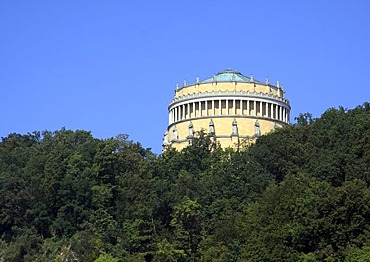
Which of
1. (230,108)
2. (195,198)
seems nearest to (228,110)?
(230,108)

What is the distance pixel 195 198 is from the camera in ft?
217

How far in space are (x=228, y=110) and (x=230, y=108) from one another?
0.36 m

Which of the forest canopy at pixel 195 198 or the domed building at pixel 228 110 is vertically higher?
the domed building at pixel 228 110

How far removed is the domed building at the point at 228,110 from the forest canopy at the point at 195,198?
710 centimetres

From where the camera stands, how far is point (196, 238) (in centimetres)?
6425

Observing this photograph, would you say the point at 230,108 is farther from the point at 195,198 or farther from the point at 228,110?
the point at 195,198

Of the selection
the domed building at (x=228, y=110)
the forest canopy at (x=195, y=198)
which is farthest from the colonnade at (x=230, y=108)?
the forest canopy at (x=195, y=198)

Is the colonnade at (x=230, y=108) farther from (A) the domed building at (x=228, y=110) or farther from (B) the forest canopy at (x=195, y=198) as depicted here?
(B) the forest canopy at (x=195, y=198)

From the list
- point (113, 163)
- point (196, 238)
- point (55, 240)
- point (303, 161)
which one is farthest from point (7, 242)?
point (303, 161)

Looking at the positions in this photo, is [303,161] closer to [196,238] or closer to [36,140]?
[196,238]

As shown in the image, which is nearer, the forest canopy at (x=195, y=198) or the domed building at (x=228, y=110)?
the forest canopy at (x=195, y=198)

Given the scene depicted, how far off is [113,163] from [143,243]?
1231 centimetres

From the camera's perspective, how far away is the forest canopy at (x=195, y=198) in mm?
53406

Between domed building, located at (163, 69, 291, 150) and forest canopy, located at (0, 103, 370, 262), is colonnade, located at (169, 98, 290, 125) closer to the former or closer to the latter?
domed building, located at (163, 69, 291, 150)
